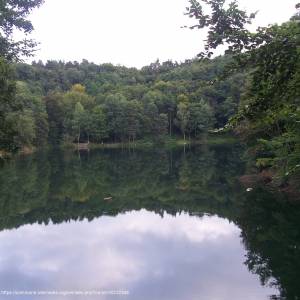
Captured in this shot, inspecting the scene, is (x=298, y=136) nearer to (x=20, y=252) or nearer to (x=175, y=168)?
(x=20, y=252)

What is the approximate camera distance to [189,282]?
1491 centimetres

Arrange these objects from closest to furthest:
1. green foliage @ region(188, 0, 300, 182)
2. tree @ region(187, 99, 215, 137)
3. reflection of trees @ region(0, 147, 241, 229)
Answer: green foliage @ region(188, 0, 300, 182) → reflection of trees @ region(0, 147, 241, 229) → tree @ region(187, 99, 215, 137)

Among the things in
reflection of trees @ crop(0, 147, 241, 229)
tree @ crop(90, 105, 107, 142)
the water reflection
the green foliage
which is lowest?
reflection of trees @ crop(0, 147, 241, 229)

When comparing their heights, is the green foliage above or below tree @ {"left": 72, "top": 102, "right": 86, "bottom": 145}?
above

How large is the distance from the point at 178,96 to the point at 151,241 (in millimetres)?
88756

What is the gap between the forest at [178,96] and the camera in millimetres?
5395

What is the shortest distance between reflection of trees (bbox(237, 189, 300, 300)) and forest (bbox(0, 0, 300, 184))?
263 cm

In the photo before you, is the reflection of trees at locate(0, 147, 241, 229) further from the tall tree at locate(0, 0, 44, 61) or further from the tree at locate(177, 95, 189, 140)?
the tree at locate(177, 95, 189, 140)

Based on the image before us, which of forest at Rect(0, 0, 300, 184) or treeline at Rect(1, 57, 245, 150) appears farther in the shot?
treeline at Rect(1, 57, 245, 150)

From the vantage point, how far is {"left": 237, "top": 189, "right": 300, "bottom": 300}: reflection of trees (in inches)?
571

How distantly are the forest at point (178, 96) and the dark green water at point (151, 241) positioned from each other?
12.1ft

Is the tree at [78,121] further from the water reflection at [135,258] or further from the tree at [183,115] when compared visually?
the water reflection at [135,258]

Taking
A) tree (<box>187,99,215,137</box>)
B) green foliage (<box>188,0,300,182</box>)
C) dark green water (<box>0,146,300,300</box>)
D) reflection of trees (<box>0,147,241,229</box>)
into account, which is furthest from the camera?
tree (<box>187,99,215,137</box>)

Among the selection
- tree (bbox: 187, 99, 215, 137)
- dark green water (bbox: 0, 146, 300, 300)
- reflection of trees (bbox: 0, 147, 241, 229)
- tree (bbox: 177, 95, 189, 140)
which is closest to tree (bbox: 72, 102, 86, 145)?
tree (bbox: 177, 95, 189, 140)
